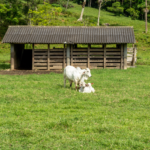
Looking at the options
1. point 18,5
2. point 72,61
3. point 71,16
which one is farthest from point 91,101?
point 71,16

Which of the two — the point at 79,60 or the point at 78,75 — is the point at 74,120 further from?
the point at 79,60

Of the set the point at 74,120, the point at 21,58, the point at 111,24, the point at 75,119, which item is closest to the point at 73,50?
the point at 21,58

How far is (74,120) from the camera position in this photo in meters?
7.64

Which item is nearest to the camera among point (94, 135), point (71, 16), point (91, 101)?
point (94, 135)

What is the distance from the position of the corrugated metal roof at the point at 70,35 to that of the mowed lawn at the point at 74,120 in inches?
463

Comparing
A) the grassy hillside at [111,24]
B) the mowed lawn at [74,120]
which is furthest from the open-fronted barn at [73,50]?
the mowed lawn at [74,120]

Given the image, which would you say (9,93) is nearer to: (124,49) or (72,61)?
(72,61)

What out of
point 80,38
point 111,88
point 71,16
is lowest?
point 111,88

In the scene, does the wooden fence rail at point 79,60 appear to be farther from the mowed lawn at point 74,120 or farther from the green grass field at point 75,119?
the mowed lawn at point 74,120

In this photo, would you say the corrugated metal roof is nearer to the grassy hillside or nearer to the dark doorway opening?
the dark doorway opening

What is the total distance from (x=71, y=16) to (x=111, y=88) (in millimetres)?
48026

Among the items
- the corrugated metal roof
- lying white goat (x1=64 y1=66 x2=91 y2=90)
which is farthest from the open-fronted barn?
lying white goat (x1=64 y1=66 x2=91 y2=90)

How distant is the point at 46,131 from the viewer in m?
6.74

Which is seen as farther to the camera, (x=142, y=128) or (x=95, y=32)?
(x=95, y=32)
